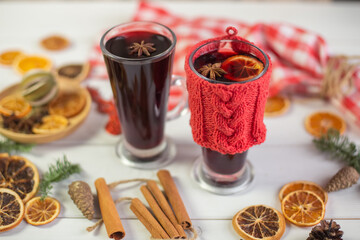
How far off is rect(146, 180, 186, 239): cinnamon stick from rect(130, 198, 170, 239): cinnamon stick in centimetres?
3

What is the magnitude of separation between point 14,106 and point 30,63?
263 mm

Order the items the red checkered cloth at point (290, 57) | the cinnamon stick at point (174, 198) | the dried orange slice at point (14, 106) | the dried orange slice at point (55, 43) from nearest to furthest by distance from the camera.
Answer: the cinnamon stick at point (174, 198), the dried orange slice at point (14, 106), the red checkered cloth at point (290, 57), the dried orange slice at point (55, 43)

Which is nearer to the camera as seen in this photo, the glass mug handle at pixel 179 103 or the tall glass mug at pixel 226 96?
the tall glass mug at pixel 226 96

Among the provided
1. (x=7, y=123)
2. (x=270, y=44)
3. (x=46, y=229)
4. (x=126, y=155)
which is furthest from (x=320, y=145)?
(x=7, y=123)

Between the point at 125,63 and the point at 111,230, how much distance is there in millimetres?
371

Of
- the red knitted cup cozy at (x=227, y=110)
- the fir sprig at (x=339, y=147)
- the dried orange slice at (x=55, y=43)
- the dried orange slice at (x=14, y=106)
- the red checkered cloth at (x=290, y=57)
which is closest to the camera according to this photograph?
the red knitted cup cozy at (x=227, y=110)

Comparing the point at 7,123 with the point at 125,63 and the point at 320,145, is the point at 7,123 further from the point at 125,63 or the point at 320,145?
the point at 320,145

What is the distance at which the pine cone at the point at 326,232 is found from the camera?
891 millimetres

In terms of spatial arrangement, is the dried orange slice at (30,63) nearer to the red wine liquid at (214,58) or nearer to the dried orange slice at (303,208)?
the red wine liquid at (214,58)

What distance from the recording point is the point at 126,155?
3.78 ft

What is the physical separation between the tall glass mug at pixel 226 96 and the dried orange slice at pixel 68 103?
0.44 metres

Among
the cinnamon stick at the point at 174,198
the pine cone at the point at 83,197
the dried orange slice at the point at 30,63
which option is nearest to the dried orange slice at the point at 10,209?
the pine cone at the point at 83,197

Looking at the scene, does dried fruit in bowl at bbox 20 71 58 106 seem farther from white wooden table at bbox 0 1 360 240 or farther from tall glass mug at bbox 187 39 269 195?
tall glass mug at bbox 187 39 269 195

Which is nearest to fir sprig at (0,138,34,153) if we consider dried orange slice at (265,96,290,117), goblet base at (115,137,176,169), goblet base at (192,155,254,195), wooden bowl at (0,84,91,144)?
wooden bowl at (0,84,91,144)
